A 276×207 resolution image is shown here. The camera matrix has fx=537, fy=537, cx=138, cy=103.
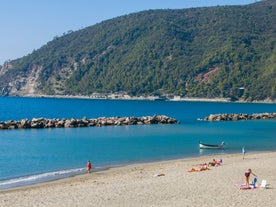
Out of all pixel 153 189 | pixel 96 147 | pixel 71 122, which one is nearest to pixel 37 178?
pixel 153 189

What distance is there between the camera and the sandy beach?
23453 mm

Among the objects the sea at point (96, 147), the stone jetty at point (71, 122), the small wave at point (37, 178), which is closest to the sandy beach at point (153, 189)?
the small wave at point (37, 178)

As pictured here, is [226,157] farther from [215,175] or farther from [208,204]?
[208,204]

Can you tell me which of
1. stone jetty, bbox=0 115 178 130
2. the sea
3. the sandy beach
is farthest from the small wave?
stone jetty, bbox=0 115 178 130

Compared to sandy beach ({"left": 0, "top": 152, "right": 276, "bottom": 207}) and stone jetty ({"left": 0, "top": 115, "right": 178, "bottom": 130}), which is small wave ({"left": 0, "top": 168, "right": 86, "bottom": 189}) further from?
stone jetty ({"left": 0, "top": 115, "right": 178, "bottom": 130})

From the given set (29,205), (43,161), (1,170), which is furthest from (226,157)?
(29,205)

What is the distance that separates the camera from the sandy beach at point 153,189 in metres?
23.5

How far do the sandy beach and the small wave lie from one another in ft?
3.88

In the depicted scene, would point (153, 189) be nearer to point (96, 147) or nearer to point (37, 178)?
point (37, 178)

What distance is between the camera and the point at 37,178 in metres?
31.7

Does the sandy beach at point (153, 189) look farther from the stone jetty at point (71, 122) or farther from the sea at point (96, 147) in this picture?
the stone jetty at point (71, 122)

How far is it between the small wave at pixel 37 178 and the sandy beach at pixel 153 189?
3.88 ft

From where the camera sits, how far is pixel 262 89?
19150 centimetres

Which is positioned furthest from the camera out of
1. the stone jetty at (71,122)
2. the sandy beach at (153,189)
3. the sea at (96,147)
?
the stone jetty at (71,122)
